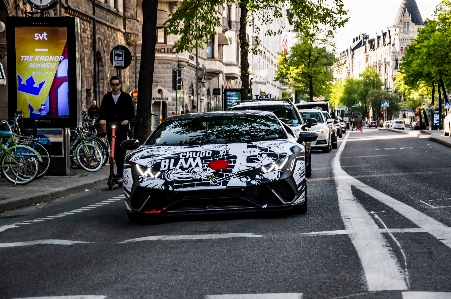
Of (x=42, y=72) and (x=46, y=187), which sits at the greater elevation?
(x=42, y=72)

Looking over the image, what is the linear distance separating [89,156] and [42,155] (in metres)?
3.03

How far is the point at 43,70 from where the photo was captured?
17.6 metres

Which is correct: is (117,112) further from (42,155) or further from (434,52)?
(434,52)

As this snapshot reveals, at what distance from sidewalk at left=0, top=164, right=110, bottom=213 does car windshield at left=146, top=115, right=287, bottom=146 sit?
9.90 feet

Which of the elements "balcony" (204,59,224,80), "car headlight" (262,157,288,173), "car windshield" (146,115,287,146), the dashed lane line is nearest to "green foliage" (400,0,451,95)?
"balcony" (204,59,224,80)

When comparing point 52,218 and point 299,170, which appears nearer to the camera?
point 299,170

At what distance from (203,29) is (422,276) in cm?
2688

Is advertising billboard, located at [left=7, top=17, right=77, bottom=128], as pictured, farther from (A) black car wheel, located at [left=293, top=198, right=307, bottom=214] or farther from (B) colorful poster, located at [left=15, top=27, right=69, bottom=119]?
(A) black car wheel, located at [left=293, top=198, right=307, bottom=214]

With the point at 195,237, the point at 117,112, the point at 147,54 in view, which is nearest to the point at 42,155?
the point at 117,112

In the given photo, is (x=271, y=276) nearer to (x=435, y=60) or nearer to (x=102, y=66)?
(x=102, y=66)

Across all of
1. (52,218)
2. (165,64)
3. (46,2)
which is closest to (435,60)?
(165,64)

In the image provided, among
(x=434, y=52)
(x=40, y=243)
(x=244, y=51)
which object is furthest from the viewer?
(x=434, y=52)

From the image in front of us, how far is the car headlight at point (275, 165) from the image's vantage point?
30.5ft

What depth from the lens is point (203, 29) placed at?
3206 centimetres
